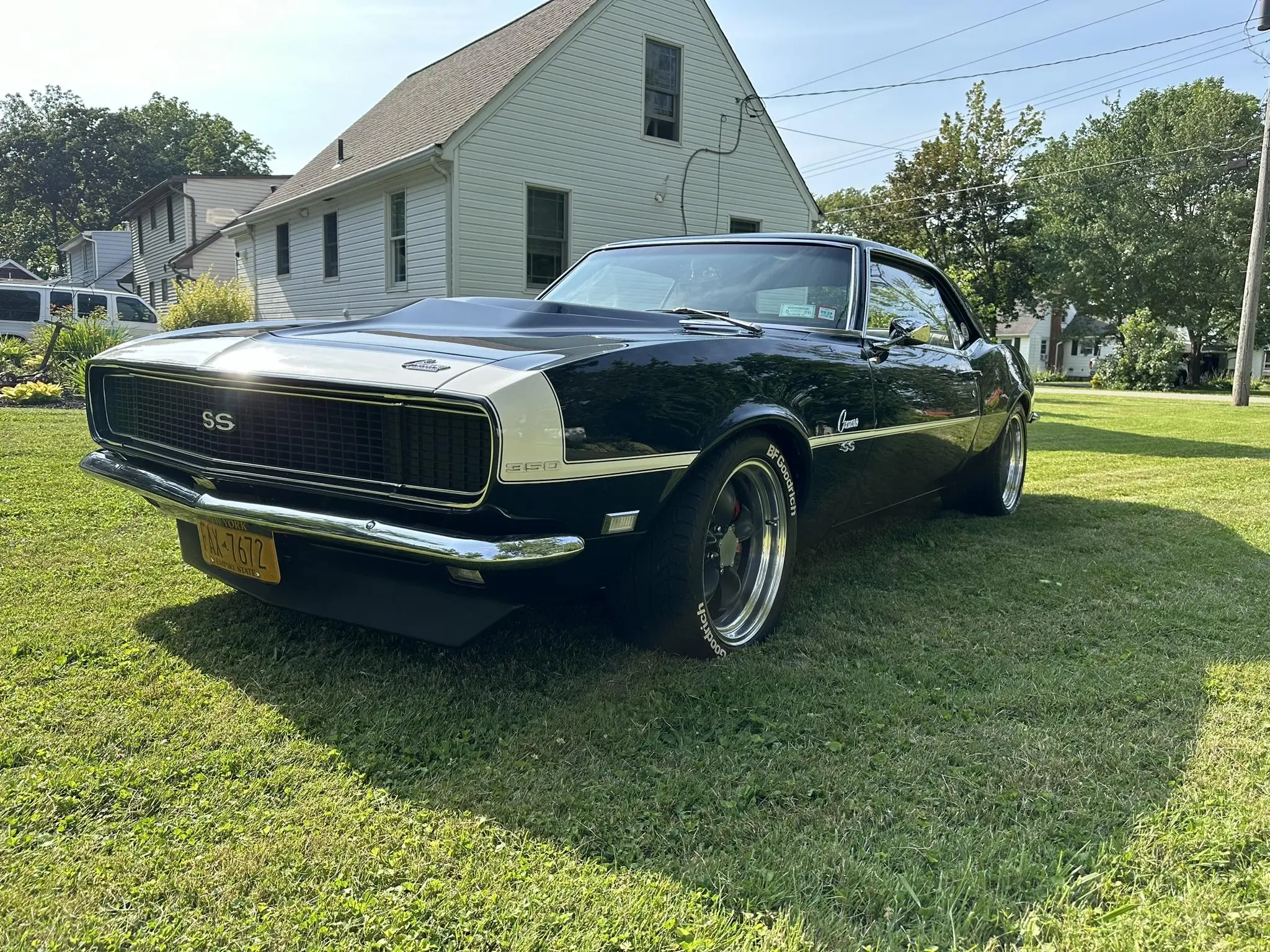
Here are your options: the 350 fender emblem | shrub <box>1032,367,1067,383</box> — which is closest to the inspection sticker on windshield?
the 350 fender emblem

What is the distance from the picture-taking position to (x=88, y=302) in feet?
55.7

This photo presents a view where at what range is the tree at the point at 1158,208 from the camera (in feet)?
104

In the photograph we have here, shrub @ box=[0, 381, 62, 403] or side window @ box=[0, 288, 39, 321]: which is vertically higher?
side window @ box=[0, 288, 39, 321]

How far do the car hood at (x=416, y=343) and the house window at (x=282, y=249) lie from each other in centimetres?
1463

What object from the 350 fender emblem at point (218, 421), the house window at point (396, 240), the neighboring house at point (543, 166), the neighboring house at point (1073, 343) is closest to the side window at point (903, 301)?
the 350 fender emblem at point (218, 421)

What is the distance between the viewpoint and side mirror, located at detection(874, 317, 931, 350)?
144 inches

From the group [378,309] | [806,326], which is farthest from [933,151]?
[806,326]

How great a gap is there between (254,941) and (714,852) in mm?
881

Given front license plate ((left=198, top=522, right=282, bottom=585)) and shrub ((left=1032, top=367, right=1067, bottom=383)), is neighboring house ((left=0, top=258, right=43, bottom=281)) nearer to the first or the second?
shrub ((left=1032, top=367, right=1067, bottom=383))

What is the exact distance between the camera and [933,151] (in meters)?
33.1

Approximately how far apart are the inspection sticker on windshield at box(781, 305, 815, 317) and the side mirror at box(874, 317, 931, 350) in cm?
29

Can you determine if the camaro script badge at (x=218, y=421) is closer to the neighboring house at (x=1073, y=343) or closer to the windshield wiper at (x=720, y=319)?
the windshield wiper at (x=720, y=319)

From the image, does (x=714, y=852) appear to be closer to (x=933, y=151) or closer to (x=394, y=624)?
(x=394, y=624)

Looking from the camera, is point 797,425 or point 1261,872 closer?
point 1261,872
